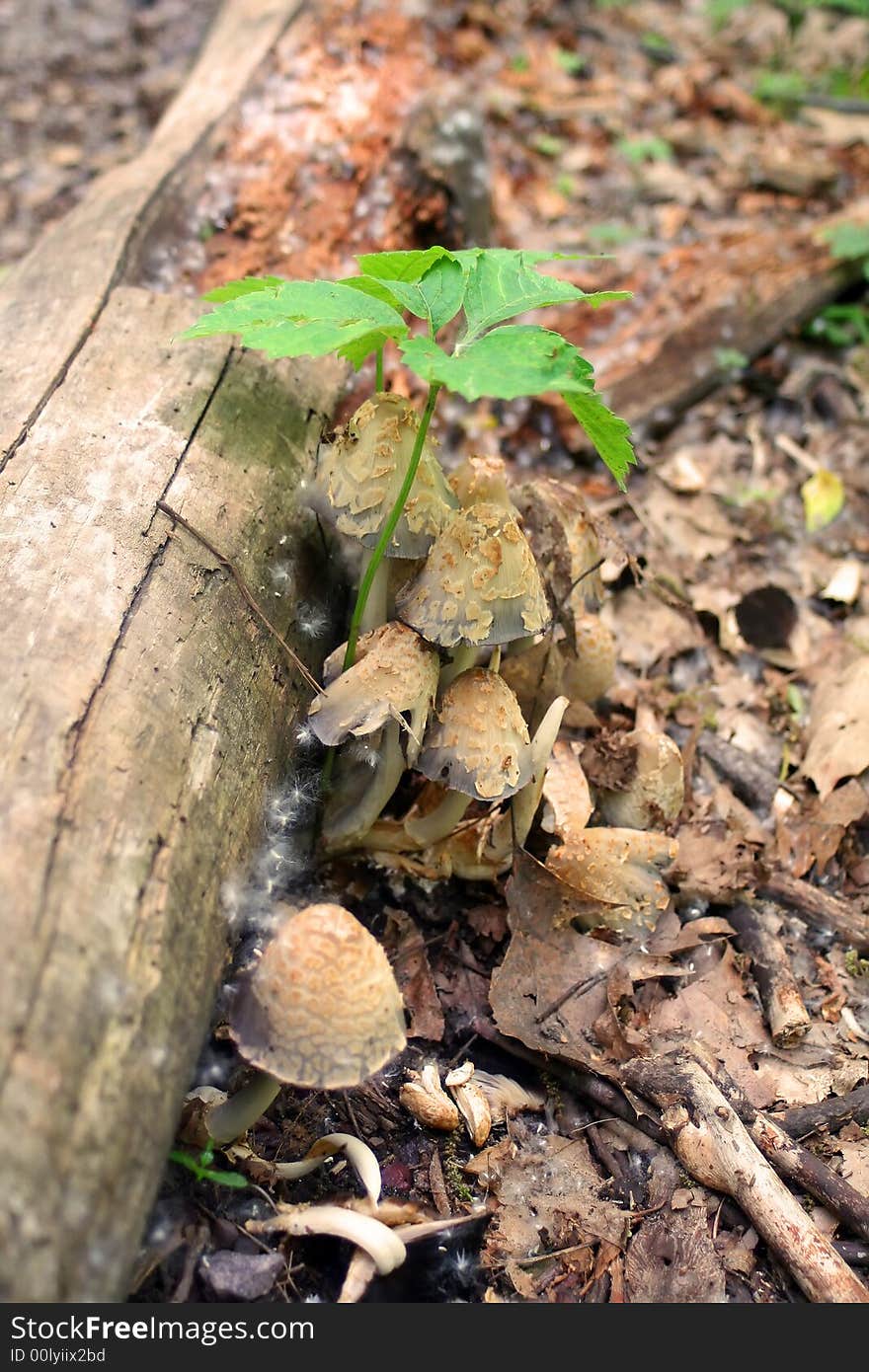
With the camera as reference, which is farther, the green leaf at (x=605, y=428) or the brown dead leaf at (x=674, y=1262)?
the green leaf at (x=605, y=428)

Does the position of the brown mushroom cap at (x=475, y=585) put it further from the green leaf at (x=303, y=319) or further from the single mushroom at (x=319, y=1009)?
the single mushroom at (x=319, y=1009)

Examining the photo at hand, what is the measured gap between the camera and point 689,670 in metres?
4.75

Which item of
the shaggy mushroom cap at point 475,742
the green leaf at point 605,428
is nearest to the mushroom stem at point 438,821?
the shaggy mushroom cap at point 475,742

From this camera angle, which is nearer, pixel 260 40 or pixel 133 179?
pixel 133 179

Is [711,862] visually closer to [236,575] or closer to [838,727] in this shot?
[838,727]

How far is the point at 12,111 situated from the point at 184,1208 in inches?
329

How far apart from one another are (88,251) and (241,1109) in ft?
10.3

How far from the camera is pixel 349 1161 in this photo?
2840 mm

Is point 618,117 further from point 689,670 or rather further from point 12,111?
point 689,670

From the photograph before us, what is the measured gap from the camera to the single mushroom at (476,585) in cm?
286

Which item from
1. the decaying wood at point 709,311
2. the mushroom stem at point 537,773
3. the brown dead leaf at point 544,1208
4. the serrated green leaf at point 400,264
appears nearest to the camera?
the brown dead leaf at point 544,1208

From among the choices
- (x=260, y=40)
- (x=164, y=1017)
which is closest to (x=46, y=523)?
(x=164, y=1017)

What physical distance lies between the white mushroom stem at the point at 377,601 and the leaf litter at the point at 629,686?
634 millimetres

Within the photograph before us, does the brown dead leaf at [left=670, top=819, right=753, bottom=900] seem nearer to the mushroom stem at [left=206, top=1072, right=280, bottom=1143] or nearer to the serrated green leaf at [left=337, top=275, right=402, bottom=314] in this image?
the mushroom stem at [left=206, top=1072, right=280, bottom=1143]
